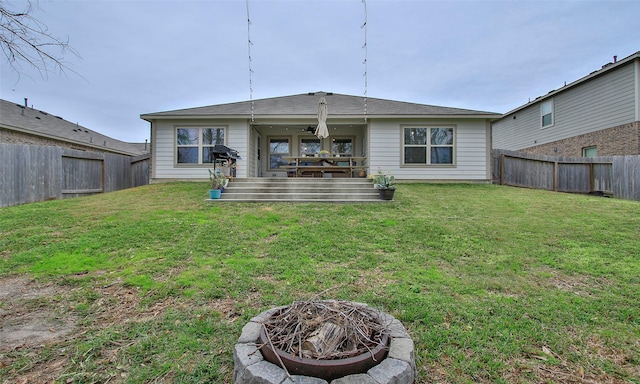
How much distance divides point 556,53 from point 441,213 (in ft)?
60.3

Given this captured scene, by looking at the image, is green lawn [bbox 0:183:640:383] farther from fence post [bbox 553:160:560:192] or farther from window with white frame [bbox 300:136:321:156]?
window with white frame [bbox 300:136:321:156]

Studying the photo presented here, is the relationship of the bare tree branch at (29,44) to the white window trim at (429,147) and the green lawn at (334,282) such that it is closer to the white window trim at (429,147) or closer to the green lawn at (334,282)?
the green lawn at (334,282)

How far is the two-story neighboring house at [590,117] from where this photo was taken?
1084cm

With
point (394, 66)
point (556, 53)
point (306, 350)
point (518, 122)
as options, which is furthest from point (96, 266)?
point (556, 53)

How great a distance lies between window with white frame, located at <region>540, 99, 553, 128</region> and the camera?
49.1 ft

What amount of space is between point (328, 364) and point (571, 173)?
13.6 meters

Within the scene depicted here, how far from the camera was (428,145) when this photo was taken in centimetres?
1161

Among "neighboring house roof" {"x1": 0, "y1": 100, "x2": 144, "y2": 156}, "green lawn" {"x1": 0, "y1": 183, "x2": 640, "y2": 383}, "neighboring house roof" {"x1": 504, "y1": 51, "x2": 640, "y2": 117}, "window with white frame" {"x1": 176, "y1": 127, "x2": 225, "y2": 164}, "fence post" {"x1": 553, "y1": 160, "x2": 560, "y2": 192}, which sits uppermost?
"neighboring house roof" {"x1": 504, "y1": 51, "x2": 640, "y2": 117}

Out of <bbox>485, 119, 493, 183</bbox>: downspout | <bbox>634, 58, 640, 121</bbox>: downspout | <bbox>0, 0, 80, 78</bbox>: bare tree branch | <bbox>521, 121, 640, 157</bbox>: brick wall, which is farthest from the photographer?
<bbox>485, 119, 493, 183</bbox>: downspout

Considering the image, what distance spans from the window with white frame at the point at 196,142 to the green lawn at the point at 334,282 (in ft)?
16.3

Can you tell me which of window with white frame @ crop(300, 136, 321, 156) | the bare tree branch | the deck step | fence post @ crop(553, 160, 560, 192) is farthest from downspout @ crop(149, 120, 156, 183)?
fence post @ crop(553, 160, 560, 192)

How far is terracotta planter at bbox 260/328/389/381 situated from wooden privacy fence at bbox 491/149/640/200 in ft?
39.8

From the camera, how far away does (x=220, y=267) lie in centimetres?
386

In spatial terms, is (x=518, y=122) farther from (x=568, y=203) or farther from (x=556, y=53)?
(x=568, y=203)
